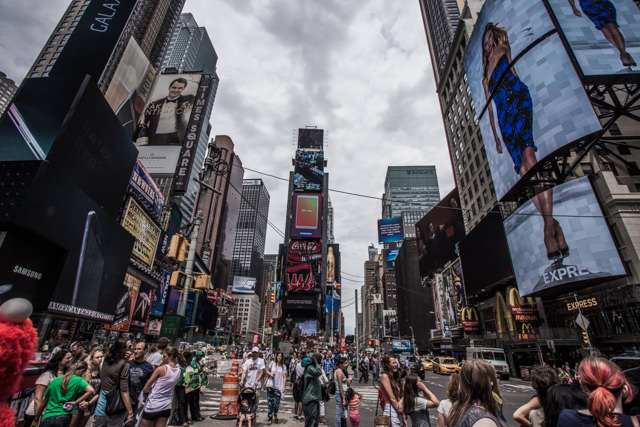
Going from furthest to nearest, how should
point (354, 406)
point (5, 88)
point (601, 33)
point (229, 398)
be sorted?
point (5, 88)
point (601, 33)
point (229, 398)
point (354, 406)

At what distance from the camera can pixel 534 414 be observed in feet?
13.2

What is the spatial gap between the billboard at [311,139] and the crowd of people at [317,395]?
87249 millimetres

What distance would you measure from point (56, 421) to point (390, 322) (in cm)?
11736

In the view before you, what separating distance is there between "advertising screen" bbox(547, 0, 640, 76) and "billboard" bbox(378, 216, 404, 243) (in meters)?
72.0

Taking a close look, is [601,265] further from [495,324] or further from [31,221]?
[31,221]

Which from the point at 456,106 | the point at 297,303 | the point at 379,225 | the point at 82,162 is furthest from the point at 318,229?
the point at 82,162

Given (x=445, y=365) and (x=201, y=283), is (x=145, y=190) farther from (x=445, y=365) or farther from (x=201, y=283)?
(x=445, y=365)

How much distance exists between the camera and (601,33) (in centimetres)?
2522

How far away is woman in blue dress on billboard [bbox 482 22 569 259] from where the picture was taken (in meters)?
26.7

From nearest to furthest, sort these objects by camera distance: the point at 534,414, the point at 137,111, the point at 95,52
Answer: the point at 534,414 < the point at 95,52 < the point at 137,111

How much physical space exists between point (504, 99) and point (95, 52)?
37.8 m

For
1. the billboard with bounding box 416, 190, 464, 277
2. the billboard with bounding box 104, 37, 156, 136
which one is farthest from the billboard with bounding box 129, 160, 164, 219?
the billboard with bounding box 416, 190, 464, 277

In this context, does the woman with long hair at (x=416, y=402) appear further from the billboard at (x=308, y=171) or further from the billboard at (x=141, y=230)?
the billboard at (x=308, y=171)

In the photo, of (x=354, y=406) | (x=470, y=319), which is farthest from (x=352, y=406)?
(x=470, y=319)
